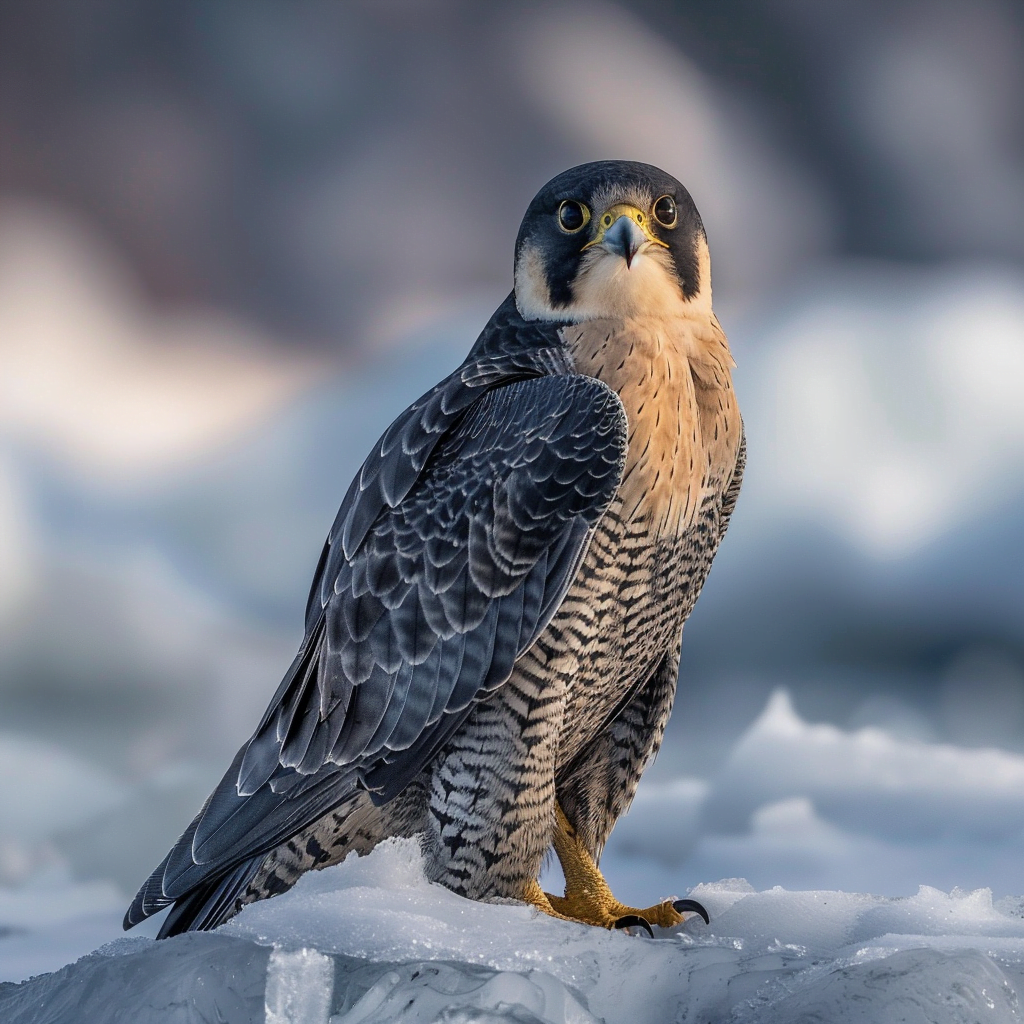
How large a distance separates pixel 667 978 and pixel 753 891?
0.82 metres

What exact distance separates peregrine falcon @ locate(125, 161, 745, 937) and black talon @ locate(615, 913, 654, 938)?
46 millimetres

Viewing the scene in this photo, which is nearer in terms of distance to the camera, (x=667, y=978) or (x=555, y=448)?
(x=667, y=978)

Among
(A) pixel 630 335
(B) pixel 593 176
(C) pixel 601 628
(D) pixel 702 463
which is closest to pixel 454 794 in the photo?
(C) pixel 601 628

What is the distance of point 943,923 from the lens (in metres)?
2.89

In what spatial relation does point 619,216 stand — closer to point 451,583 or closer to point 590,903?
point 451,583

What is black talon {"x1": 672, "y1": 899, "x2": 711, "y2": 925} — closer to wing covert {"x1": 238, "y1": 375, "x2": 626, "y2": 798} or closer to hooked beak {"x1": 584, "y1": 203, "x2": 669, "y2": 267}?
wing covert {"x1": 238, "y1": 375, "x2": 626, "y2": 798}

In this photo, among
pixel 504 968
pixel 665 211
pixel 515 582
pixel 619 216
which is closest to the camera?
pixel 504 968

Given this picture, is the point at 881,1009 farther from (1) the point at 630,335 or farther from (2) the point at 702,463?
(1) the point at 630,335

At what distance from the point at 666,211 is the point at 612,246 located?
26 cm

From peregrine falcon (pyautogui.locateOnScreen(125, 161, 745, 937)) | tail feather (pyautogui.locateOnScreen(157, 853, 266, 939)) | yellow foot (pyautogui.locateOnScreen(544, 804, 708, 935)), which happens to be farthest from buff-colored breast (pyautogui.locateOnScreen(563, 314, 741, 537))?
tail feather (pyautogui.locateOnScreen(157, 853, 266, 939))

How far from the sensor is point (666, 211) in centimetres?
323

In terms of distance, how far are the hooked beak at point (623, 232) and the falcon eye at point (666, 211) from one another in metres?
0.07

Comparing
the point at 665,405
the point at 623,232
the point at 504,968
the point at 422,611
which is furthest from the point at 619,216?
the point at 504,968

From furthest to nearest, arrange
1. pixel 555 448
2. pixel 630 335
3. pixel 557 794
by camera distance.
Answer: pixel 557 794, pixel 630 335, pixel 555 448
